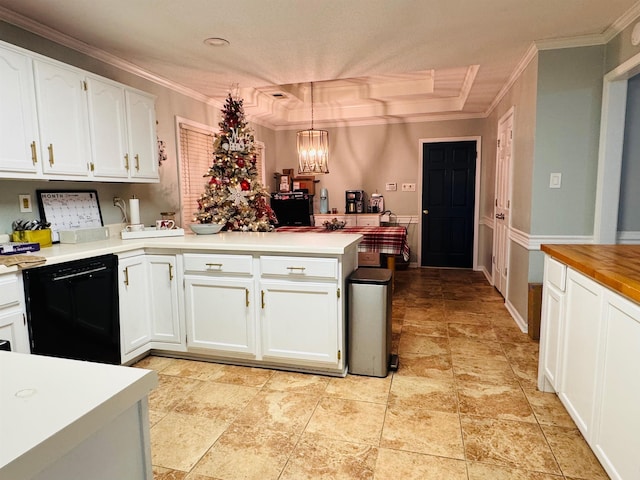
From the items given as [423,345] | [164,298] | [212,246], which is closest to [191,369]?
[164,298]

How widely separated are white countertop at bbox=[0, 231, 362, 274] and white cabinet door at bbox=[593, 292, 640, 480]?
1.41 m

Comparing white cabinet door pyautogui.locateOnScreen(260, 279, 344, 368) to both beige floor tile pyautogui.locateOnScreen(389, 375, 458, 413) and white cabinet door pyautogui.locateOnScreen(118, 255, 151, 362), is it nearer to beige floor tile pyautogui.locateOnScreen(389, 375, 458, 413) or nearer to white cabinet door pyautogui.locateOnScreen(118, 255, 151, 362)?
beige floor tile pyautogui.locateOnScreen(389, 375, 458, 413)

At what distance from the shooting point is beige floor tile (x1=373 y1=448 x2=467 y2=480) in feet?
5.74

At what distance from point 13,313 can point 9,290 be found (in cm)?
13

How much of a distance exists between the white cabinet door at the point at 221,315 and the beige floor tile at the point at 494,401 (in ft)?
4.72

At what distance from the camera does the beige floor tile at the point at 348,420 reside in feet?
6.73

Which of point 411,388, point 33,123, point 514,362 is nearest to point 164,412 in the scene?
point 411,388

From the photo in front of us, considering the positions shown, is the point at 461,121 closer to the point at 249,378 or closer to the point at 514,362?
the point at 514,362

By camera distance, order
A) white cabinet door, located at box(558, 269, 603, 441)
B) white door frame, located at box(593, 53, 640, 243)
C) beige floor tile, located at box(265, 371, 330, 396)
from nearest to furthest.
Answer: white cabinet door, located at box(558, 269, 603, 441) < beige floor tile, located at box(265, 371, 330, 396) < white door frame, located at box(593, 53, 640, 243)

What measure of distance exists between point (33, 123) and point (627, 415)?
11.1 ft

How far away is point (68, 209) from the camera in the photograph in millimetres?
3066

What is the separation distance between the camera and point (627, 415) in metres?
1.41

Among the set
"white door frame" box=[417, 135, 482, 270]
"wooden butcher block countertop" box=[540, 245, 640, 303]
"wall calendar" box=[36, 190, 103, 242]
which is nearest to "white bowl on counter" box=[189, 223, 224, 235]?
"wall calendar" box=[36, 190, 103, 242]

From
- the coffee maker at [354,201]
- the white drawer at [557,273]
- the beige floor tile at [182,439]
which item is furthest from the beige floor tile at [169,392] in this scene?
the coffee maker at [354,201]
